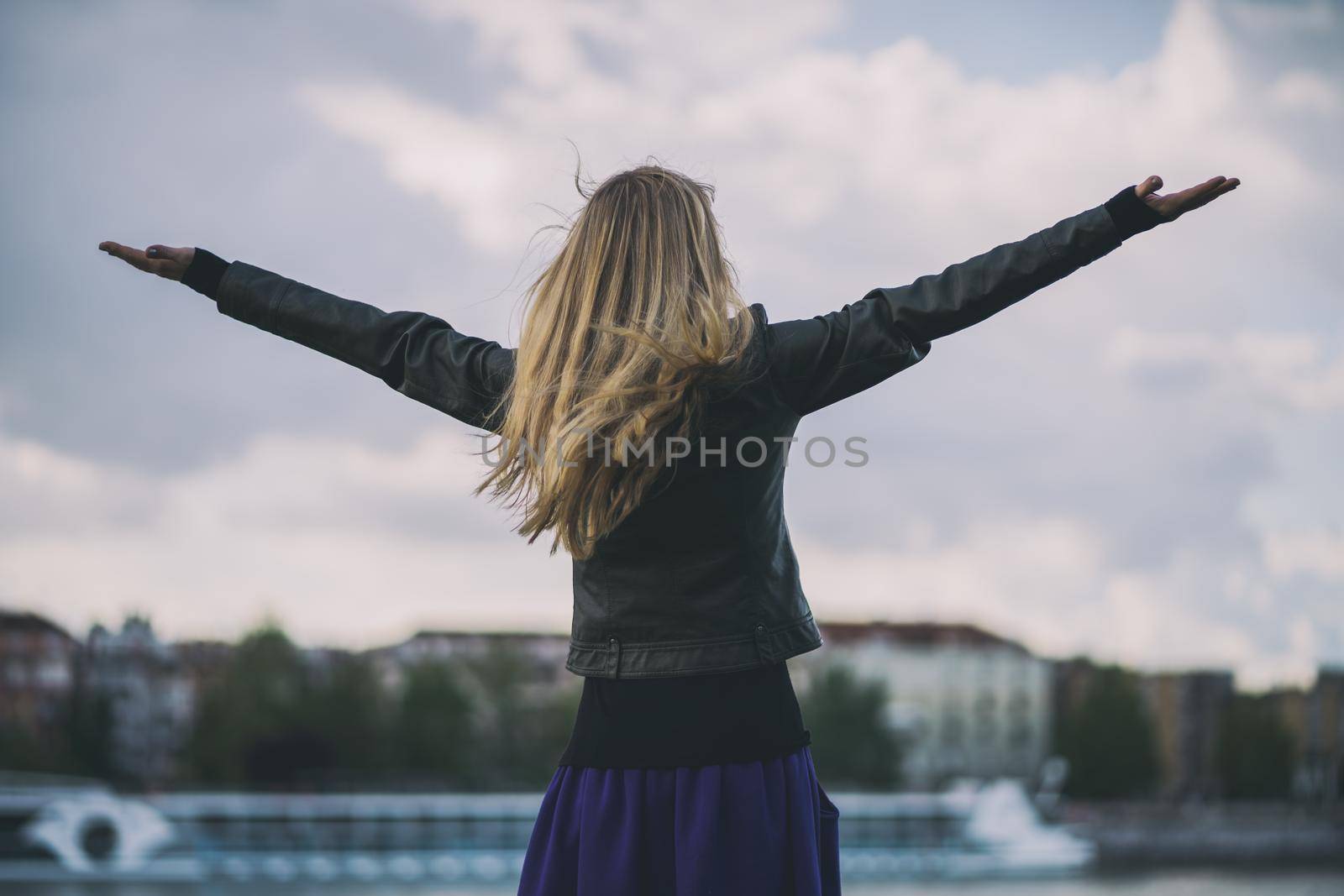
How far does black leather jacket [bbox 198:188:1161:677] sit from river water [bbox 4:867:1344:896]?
68.0 ft

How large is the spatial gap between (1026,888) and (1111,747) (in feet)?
70.8

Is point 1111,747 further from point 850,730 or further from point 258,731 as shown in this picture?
point 258,731

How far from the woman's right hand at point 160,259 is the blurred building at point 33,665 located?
2120 inches

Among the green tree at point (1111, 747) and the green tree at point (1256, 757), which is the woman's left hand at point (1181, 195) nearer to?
the green tree at point (1111, 747)

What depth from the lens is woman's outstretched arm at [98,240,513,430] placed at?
1.67 m

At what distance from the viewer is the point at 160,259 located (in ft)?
5.88

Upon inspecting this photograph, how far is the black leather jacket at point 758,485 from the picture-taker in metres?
1.53

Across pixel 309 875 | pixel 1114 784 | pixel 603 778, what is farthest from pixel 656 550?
pixel 1114 784

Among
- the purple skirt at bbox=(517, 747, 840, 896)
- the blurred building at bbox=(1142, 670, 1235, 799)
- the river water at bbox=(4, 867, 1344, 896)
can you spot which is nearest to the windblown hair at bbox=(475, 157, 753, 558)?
the purple skirt at bbox=(517, 747, 840, 896)

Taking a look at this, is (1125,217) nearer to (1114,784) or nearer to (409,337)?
(409,337)

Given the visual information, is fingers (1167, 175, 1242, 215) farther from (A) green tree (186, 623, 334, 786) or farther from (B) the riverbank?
(A) green tree (186, 623, 334, 786)

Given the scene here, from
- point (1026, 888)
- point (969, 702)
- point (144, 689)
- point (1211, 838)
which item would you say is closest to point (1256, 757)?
point (969, 702)

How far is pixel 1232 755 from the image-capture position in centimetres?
4766

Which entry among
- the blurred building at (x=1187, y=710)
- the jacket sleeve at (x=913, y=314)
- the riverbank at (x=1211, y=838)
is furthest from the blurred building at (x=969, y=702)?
the jacket sleeve at (x=913, y=314)
